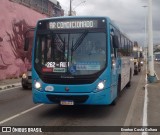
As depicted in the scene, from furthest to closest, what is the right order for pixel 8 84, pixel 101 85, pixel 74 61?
pixel 8 84 → pixel 74 61 → pixel 101 85

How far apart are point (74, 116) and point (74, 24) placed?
279cm

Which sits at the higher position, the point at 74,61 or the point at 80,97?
the point at 74,61

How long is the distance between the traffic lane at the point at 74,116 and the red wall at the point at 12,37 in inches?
584

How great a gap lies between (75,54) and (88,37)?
0.64 meters

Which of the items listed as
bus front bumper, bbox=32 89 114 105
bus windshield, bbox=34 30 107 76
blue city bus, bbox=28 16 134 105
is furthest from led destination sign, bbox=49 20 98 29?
bus front bumper, bbox=32 89 114 105

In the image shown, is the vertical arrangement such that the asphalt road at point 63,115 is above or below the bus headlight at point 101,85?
below

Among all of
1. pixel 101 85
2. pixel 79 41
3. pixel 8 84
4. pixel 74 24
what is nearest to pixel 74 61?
pixel 79 41

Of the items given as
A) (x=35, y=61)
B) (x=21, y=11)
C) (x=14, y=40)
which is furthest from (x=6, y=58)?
(x=35, y=61)

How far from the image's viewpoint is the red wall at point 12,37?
26894mm

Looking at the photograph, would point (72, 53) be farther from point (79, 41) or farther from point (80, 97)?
point (80, 97)

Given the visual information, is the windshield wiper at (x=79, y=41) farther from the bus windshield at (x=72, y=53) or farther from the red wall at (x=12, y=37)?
the red wall at (x=12, y=37)

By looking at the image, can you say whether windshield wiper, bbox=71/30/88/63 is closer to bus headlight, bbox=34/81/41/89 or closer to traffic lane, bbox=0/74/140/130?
bus headlight, bbox=34/81/41/89

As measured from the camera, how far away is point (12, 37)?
28.8 metres

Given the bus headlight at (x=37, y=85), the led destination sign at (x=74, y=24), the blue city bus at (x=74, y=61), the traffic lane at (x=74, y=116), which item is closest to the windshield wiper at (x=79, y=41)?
the blue city bus at (x=74, y=61)
